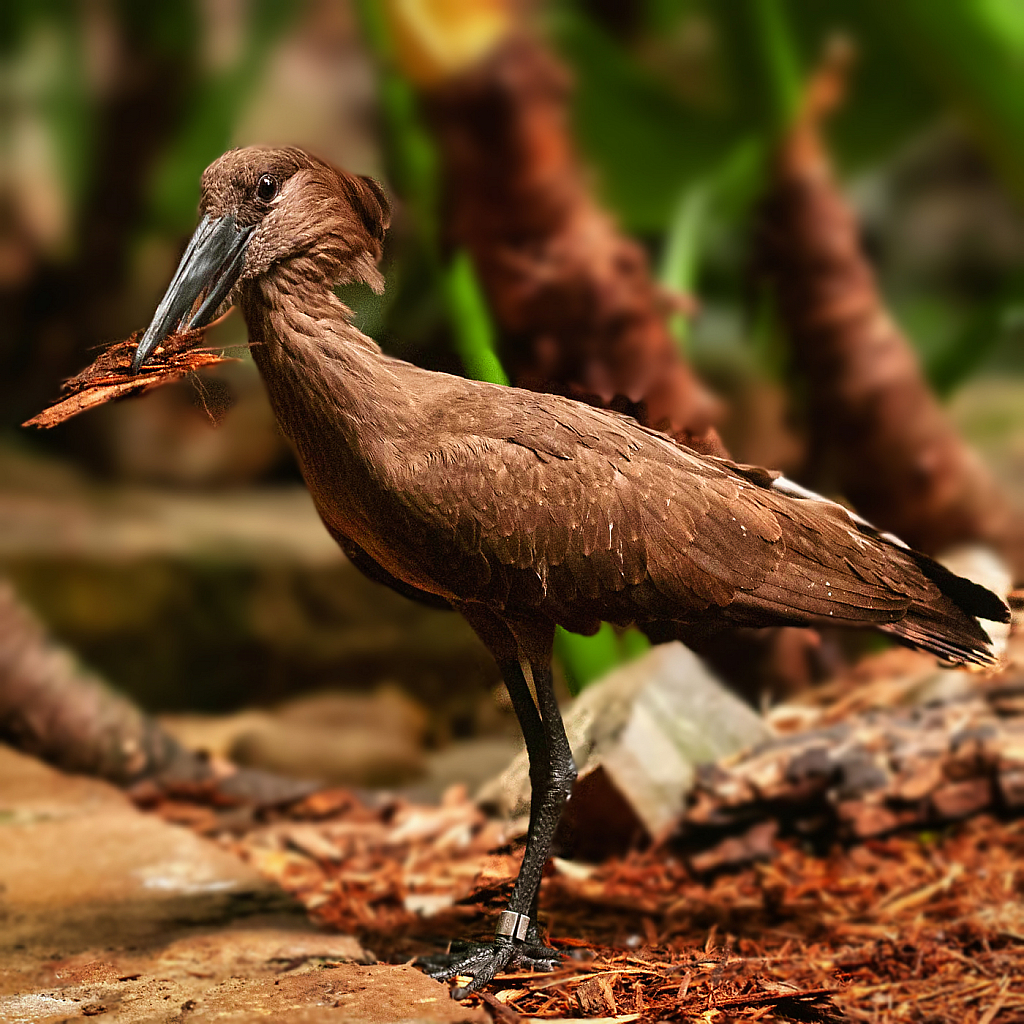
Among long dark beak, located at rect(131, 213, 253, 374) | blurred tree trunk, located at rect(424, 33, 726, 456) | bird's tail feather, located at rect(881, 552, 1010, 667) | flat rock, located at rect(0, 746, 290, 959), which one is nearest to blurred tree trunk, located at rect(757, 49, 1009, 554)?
blurred tree trunk, located at rect(424, 33, 726, 456)

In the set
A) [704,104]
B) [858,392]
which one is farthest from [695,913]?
[704,104]

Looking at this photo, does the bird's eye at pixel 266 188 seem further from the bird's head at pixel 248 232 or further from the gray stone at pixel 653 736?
the gray stone at pixel 653 736

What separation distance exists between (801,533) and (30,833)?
1781 millimetres

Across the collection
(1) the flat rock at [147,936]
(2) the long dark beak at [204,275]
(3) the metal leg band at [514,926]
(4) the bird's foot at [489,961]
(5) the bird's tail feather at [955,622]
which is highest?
(2) the long dark beak at [204,275]

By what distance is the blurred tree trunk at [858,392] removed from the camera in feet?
11.6

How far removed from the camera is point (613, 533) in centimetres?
160

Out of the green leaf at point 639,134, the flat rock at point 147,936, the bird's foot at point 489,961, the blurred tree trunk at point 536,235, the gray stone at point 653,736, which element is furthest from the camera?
the green leaf at point 639,134

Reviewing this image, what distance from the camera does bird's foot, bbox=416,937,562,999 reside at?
1.63m

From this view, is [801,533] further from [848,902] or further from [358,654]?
[358,654]

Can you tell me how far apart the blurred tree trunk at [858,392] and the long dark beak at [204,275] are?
2530mm

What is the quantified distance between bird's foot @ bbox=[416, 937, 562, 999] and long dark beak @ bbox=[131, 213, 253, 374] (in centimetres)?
105

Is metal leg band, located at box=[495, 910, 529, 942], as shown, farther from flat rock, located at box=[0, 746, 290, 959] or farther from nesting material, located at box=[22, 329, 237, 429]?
nesting material, located at box=[22, 329, 237, 429]

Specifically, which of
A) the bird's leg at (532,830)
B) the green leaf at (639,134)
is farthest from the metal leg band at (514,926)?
the green leaf at (639,134)

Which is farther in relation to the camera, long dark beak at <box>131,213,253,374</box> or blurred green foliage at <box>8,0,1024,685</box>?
blurred green foliage at <box>8,0,1024,685</box>
